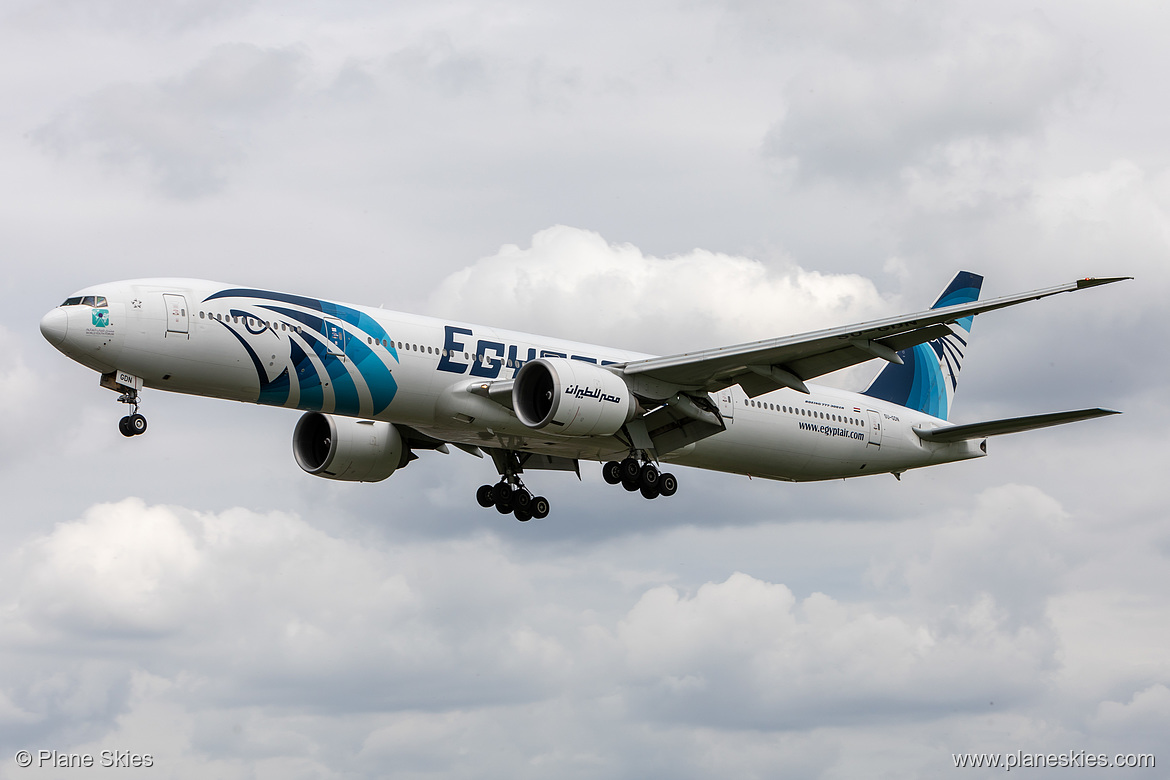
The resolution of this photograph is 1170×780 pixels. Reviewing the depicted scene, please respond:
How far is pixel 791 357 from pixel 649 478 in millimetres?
5581

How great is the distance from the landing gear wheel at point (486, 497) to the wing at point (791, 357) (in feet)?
25.8

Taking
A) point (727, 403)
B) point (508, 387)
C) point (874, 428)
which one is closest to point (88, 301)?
point (508, 387)

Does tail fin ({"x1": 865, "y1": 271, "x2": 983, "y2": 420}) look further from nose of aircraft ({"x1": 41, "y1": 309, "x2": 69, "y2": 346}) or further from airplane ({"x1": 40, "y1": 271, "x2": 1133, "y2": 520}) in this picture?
nose of aircraft ({"x1": 41, "y1": 309, "x2": 69, "y2": 346})

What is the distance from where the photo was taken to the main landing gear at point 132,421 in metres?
30.1

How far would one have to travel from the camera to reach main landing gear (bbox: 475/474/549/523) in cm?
4119

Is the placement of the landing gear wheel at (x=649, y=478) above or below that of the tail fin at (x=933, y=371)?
below

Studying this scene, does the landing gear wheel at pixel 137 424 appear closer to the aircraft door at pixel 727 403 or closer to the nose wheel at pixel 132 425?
the nose wheel at pixel 132 425

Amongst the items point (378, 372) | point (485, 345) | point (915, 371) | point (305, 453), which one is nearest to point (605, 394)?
point (485, 345)

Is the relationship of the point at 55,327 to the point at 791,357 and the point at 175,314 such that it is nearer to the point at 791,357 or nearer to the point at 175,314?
the point at 175,314

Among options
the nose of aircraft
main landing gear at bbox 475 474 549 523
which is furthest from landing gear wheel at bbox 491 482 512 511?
the nose of aircraft

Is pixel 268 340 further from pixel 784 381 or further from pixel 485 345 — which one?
pixel 784 381

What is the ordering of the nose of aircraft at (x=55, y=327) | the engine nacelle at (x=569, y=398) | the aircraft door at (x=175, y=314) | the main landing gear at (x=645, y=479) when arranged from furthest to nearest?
1. the main landing gear at (x=645, y=479)
2. the engine nacelle at (x=569, y=398)
3. the aircraft door at (x=175, y=314)
4. the nose of aircraft at (x=55, y=327)

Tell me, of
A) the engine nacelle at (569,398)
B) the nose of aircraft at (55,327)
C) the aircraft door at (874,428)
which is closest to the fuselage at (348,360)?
the nose of aircraft at (55,327)

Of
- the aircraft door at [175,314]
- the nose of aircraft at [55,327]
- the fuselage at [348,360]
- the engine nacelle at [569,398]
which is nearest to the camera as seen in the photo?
the nose of aircraft at [55,327]
